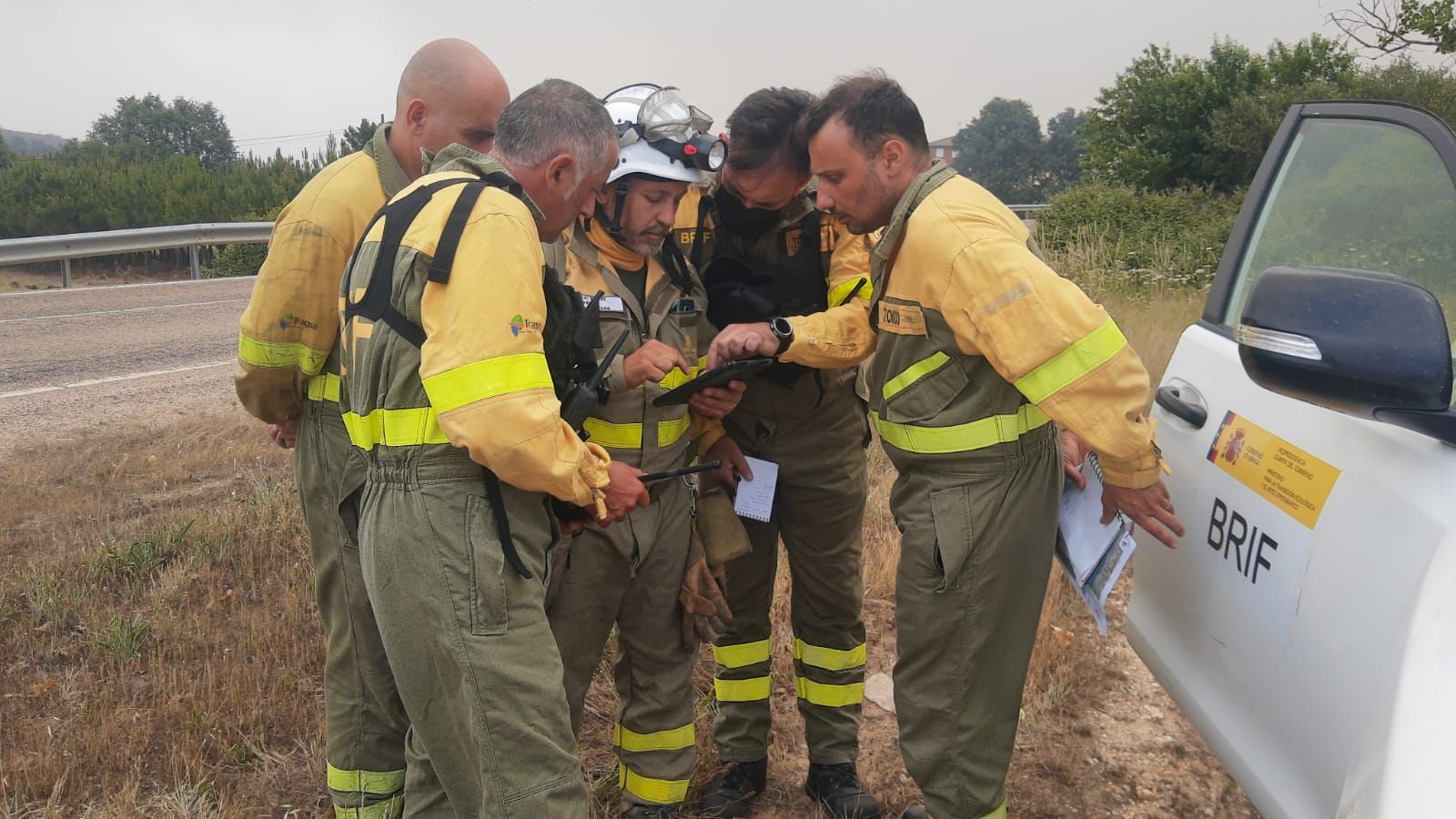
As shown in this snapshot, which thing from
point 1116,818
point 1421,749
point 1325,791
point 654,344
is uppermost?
point 654,344

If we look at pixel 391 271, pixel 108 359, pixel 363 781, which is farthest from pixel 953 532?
pixel 108 359

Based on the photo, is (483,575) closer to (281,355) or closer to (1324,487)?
(281,355)

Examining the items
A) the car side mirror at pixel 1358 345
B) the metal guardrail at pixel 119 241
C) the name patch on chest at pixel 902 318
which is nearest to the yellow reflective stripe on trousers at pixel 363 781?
the name patch on chest at pixel 902 318

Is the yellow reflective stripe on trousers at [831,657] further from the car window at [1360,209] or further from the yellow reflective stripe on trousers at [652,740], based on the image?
the car window at [1360,209]

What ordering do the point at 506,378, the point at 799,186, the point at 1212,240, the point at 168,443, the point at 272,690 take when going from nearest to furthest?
the point at 506,378 → the point at 799,186 → the point at 272,690 → the point at 168,443 → the point at 1212,240

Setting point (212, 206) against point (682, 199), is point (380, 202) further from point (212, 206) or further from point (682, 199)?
point (212, 206)

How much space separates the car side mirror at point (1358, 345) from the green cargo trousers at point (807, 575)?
5.39 ft

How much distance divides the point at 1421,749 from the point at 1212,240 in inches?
522

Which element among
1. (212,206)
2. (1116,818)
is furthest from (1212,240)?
(212,206)

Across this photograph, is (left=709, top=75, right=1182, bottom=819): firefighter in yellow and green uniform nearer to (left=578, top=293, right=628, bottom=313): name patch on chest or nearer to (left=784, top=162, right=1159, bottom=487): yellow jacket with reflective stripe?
(left=784, top=162, right=1159, bottom=487): yellow jacket with reflective stripe

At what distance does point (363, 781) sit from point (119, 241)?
11.4 metres

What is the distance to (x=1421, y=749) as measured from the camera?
1.36m

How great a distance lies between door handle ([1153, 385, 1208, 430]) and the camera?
248 cm

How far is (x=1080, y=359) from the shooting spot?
215 centimetres
